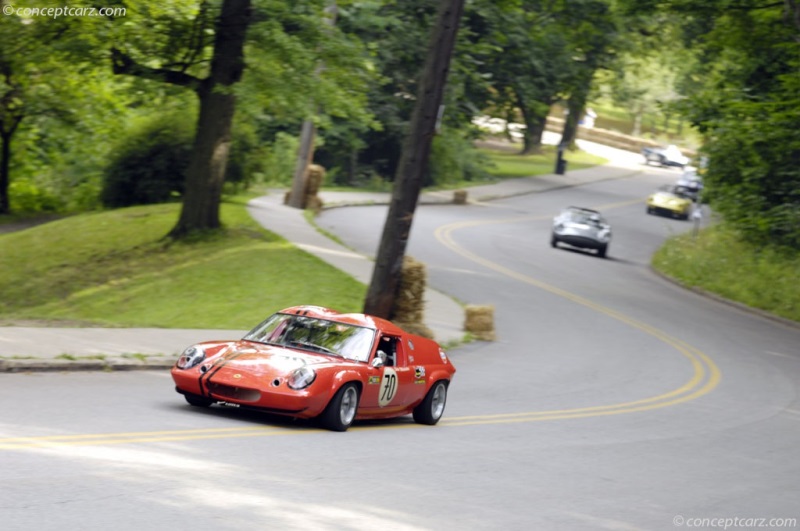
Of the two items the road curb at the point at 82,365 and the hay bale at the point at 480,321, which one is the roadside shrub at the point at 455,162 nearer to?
the hay bale at the point at 480,321

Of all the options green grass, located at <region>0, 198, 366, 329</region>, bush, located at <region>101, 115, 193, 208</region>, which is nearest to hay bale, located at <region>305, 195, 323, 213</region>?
bush, located at <region>101, 115, 193, 208</region>

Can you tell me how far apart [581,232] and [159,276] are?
1977cm

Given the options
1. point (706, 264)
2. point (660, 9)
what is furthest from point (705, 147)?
point (660, 9)

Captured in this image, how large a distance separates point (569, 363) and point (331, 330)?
31.3 feet

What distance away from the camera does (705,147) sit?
41.5m

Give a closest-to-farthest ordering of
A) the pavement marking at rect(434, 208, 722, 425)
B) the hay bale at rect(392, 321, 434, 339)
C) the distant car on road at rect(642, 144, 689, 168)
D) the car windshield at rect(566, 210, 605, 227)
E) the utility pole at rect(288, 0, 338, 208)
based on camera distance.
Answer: the pavement marking at rect(434, 208, 722, 425)
the hay bale at rect(392, 321, 434, 339)
the utility pole at rect(288, 0, 338, 208)
the car windshield at rect(566, 210, 605, 227)
the distant car on road at rect(642, 144, 689, 168)

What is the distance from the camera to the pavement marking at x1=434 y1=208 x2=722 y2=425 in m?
16.1

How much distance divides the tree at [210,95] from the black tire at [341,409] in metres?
16.3

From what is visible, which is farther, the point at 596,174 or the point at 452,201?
the point at 596,174

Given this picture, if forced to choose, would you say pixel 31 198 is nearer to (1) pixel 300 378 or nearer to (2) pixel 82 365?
(2) pixel 82 365

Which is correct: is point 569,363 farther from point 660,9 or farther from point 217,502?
point 660,9

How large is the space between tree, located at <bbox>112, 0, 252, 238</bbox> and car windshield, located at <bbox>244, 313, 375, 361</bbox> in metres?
15.2

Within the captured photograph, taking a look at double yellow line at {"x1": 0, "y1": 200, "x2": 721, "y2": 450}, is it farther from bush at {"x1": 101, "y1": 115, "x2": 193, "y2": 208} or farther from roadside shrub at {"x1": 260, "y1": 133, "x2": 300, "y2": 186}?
roadside shrub at {"x1": 260, "y1": 133, "x2": 300, "y2": 186}

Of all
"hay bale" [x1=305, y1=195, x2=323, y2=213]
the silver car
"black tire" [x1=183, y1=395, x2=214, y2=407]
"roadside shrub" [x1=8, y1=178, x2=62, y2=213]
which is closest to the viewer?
"black tire" [x1=183, y1=395, x2=214, y2=407]
